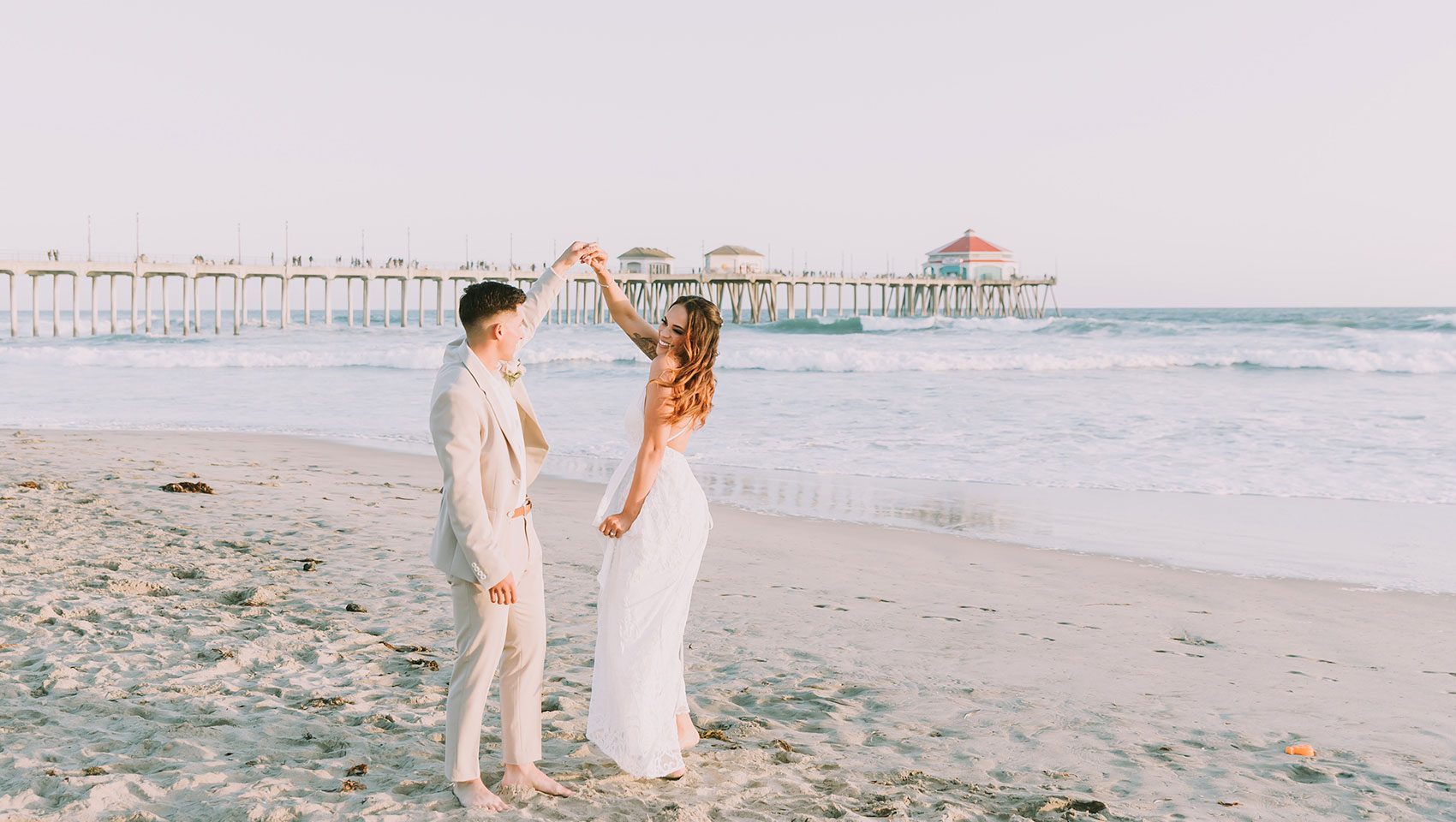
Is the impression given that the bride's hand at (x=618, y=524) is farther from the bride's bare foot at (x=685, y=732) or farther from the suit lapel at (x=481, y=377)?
the bride's bare foot at (x=685, y=732)

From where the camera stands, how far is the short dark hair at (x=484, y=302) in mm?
2609

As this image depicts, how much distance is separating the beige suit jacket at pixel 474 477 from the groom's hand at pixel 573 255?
407 millimetres

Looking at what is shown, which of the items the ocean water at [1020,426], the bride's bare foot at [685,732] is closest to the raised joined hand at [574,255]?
the bride's bare foot at [685,732]

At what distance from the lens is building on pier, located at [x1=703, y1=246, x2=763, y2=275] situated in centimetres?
5581

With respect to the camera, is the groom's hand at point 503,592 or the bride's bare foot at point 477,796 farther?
the bride's bare foot at point 477,796

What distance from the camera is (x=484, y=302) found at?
2.61 m

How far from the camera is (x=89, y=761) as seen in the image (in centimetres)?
288

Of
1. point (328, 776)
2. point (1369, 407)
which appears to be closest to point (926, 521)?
point (328, 776)

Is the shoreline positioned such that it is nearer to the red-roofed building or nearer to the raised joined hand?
the raised joined hand

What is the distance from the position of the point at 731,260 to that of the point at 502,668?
177 ft

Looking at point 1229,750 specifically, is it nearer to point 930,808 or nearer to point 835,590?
point 930,808

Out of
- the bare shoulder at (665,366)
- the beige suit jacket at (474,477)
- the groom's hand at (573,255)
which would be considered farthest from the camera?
the groom's hand at (573,255)

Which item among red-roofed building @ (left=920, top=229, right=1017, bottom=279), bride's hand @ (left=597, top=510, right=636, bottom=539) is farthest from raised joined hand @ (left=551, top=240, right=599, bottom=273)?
red-roofed building @ (left=920, top=229, right=1017, bottom=279)

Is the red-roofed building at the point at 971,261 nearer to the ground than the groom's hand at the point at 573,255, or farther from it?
farther from it
